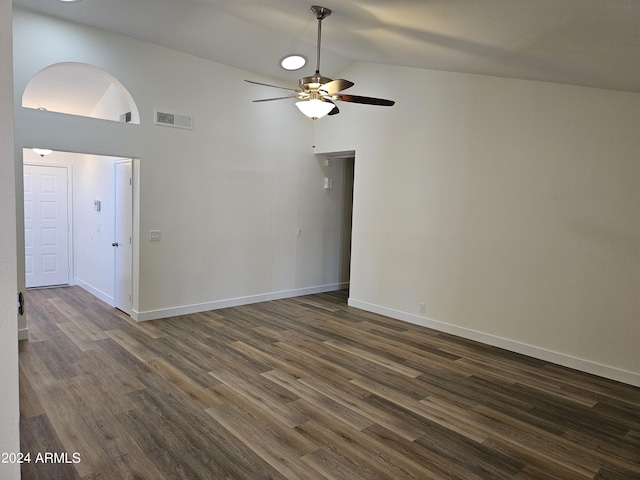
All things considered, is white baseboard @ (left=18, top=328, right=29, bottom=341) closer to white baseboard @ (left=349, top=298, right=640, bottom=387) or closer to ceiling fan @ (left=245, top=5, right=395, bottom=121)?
ceiling fan @ (left=245, top=5, right=395, bottom=121)

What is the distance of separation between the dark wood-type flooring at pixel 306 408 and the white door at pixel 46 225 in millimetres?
2746

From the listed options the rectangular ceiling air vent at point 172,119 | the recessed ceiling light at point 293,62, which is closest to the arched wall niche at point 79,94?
the rectangular ceiling air vent at point 172,119

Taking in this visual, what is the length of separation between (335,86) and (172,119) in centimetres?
271

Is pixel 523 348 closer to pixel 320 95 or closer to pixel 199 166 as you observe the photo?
pixel 320 95

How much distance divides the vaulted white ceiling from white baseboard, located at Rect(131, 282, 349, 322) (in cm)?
345

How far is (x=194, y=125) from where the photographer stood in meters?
5.57

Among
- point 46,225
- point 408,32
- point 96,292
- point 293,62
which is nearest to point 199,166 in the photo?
point 293,62

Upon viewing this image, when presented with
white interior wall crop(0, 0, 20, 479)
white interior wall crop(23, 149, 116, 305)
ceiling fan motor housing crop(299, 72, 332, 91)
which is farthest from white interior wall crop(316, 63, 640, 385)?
white interior wall crop(0, 0, 20, 479)

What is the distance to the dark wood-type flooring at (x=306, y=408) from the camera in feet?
8.32

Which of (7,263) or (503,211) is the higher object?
(503,211)

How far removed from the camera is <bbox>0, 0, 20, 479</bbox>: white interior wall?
A: 3.06ft

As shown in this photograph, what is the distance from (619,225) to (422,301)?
2.41 meters

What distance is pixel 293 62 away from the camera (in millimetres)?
5879

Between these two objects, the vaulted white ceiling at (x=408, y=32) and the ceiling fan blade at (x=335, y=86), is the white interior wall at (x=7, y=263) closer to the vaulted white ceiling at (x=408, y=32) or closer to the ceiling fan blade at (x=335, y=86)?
the vaulted white ceiling at (x=408, y=32)
